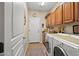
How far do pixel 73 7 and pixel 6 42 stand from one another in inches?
61.5

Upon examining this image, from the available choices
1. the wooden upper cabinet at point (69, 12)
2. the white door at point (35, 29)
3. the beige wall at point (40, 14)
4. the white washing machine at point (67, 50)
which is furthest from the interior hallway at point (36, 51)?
the white washing machine at point (67, 50)

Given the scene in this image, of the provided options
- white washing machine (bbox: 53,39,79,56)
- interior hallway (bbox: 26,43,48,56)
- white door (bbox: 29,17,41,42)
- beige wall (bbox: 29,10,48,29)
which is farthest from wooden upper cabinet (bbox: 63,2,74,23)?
white door (bbox: 29,17,41,42)

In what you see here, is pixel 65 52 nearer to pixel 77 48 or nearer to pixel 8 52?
pixel 77 48

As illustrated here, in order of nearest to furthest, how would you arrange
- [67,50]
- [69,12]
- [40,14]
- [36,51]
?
[67,50]
[69,12]
[36,51]
[40,14]

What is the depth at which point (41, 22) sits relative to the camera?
7.57m

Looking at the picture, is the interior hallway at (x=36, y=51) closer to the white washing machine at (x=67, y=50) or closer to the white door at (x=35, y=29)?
the white door at (x=35, y=29)

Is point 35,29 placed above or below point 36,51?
above

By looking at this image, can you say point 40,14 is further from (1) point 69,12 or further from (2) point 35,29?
(1) point 69,12

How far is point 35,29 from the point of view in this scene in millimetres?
7523

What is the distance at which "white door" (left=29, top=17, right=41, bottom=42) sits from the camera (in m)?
7.46

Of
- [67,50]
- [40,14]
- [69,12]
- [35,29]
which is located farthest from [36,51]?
[67,50]

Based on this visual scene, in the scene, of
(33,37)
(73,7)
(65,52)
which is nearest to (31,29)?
(33,37)

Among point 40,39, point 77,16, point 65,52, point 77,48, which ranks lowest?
point 40,39

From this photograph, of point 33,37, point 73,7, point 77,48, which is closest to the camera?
point 77,48
